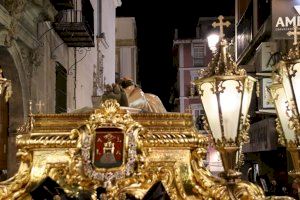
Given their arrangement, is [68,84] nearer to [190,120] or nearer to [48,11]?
[48,11]

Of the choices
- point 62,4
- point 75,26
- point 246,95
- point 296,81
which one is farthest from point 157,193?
point 75,26

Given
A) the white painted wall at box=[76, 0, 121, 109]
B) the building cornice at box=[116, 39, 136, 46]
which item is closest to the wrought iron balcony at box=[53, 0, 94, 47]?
the white painted wall at box=[76, 0, 121, 109]

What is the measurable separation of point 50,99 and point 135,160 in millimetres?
9356

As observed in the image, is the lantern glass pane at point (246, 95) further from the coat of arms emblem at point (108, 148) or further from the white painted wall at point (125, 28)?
the white painted wall at point (125, 28)

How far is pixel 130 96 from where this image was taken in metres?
6.07

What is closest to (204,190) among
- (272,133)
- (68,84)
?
(68,84)

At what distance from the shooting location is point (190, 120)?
17.3ft

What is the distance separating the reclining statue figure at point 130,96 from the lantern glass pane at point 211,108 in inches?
26.4

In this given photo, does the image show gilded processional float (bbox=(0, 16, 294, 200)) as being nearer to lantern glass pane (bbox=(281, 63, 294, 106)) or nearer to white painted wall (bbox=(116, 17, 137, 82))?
lantern glass pane (bbox=(281, 63, 294, 106))

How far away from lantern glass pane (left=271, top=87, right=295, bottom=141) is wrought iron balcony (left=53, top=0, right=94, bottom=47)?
32.0 feet

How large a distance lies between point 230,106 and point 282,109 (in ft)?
1.53

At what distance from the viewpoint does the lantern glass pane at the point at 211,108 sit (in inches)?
203

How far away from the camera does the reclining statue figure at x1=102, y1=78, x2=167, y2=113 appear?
18.5 ft

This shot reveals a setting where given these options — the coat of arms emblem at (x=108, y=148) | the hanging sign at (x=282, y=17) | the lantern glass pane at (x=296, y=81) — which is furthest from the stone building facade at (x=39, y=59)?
the hanging sign at (x=282, y=17)
